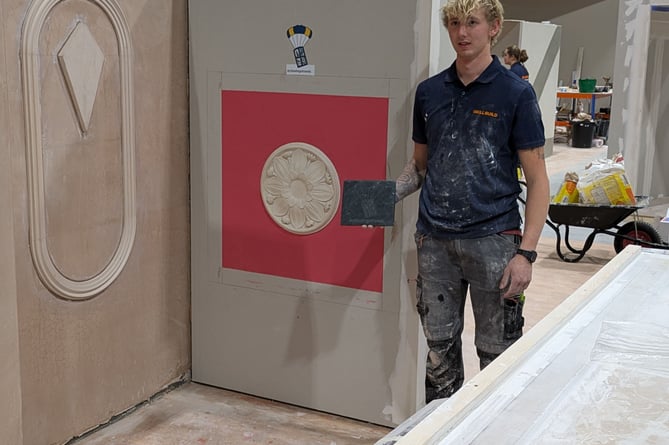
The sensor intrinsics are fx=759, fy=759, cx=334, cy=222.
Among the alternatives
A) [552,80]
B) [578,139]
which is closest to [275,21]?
[552,80]

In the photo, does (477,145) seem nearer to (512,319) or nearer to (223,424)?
(512,319)

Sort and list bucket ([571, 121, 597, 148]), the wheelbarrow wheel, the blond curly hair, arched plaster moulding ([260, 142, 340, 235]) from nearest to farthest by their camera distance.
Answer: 1. the blond curly hair
2. arched plaster moulding ([260, 142, 340, 235])
3. the wheelbarrow wheel
4. bucket ([571, 121, 597, 148])

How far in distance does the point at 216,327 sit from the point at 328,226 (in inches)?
31.0

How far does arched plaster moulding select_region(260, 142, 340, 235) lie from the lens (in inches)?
125

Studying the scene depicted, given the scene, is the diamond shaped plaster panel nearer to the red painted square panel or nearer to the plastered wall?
the plastered wall

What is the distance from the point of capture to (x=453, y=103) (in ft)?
8.09

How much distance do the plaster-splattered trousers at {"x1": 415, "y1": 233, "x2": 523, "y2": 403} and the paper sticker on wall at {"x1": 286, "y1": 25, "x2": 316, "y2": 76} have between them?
962 mm

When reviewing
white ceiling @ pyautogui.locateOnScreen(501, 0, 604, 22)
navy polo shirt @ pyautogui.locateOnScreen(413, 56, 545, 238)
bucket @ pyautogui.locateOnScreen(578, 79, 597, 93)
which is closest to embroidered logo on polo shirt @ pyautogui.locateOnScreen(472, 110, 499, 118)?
navy polo shirt @ pyautogui.locateOnScreen(413, 56, 545, 238)

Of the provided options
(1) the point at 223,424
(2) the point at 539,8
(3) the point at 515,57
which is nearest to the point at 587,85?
(2) the point at 539,8

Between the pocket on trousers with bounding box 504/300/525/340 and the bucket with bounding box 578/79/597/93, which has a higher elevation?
the bucket with bounding box 578/79/597/93

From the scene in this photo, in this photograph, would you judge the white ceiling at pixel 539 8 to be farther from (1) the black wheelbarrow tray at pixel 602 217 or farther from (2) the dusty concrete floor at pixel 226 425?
(2) the dusty concrete floor at pixel 226 425

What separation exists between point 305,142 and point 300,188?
0.20 metres

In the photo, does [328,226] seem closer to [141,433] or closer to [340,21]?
[340,21]

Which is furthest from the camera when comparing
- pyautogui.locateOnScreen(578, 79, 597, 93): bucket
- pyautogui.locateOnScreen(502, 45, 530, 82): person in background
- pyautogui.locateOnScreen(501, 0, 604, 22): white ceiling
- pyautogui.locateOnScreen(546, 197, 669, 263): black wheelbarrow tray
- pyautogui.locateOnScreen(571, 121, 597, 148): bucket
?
pyautogui.locateOnScreen(501, 0, 604, 22): white ceiling
